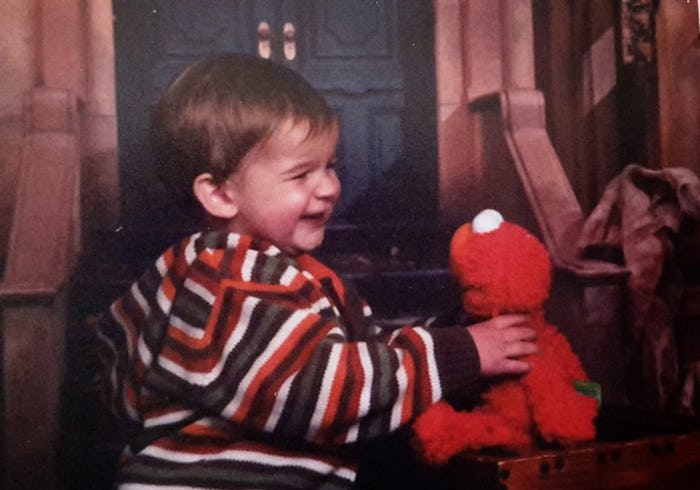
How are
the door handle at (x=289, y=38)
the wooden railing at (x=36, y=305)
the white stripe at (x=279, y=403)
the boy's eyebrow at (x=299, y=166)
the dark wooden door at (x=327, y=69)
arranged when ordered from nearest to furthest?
the white stripe at (x=279, y=403) → the boy's eyebrow at (x=299, y=166) → the wooden railing at (x=36, y=305) → the dark wooden door at (x=327, y=69) → the door handle at (x=289, y=38)

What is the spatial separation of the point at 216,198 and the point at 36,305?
337 mm

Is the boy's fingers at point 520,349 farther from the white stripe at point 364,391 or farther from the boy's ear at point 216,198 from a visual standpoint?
the boy's ear at point 216,198

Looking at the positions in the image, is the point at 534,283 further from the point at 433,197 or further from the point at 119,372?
the point at 433,197

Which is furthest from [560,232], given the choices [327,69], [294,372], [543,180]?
[294,372]

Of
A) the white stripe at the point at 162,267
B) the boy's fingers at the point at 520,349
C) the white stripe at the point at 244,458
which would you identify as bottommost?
the white stripe at the point at 244,458

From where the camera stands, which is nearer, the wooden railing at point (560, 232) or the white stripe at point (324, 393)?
the white stripe at point (324, 393)

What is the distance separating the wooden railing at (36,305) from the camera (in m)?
0.89

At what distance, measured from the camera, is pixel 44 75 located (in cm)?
118

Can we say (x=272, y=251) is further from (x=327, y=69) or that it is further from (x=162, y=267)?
(x=327, y=69)

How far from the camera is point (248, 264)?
656 millimetres

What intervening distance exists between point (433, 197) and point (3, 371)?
0.75 m

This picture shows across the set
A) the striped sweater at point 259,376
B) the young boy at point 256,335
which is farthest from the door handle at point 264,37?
the striped sweater at point 259,376

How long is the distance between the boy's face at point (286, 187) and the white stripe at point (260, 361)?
0.13 metres

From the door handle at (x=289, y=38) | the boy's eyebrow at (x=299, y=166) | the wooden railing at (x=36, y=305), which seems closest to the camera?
the boy's eyebrow at (x=299, y=166)
